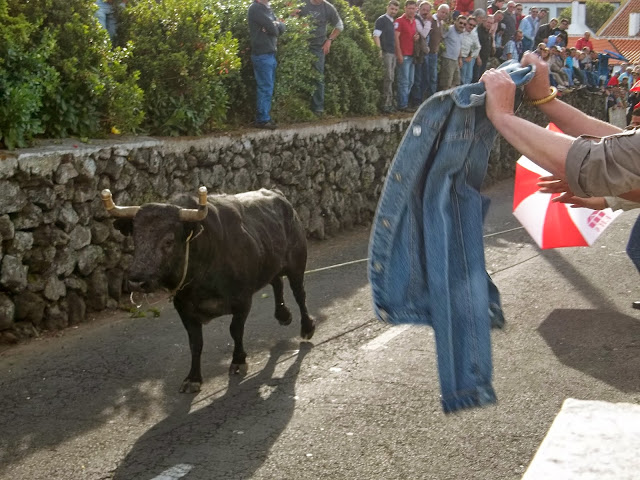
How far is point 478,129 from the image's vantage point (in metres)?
3.76

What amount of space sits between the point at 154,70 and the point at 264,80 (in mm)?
1898

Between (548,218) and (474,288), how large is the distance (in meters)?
7.07

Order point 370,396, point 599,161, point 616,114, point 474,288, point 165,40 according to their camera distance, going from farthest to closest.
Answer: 1. point 616,114
2. point 165,40
3. point 370,396
4. point 474,288
5. point 599,161

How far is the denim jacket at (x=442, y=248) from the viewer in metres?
3.63

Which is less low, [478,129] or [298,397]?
[478,129]

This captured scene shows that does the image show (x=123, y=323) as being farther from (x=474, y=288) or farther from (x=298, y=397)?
(x=474, y=288)

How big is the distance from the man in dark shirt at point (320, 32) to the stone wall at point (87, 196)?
129 cm

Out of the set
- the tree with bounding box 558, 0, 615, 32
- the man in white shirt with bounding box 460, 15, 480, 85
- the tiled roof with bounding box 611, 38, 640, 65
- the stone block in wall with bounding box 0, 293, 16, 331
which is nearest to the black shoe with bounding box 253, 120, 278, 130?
the stone block in wall with bounding box 0, 293, 16, 331

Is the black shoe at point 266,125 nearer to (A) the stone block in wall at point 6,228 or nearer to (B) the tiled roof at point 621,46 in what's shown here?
(A) the stone block in wall at point 6,228

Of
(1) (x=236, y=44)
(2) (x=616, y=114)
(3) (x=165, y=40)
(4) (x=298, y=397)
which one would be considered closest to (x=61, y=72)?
(3) (x=165, y=40)

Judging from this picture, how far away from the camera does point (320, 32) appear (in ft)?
50.5

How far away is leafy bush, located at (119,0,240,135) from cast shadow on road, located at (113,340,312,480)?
5157mm

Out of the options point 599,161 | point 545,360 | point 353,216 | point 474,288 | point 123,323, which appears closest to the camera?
point 599,161

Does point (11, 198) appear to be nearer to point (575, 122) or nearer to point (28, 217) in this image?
point (28, 217)
